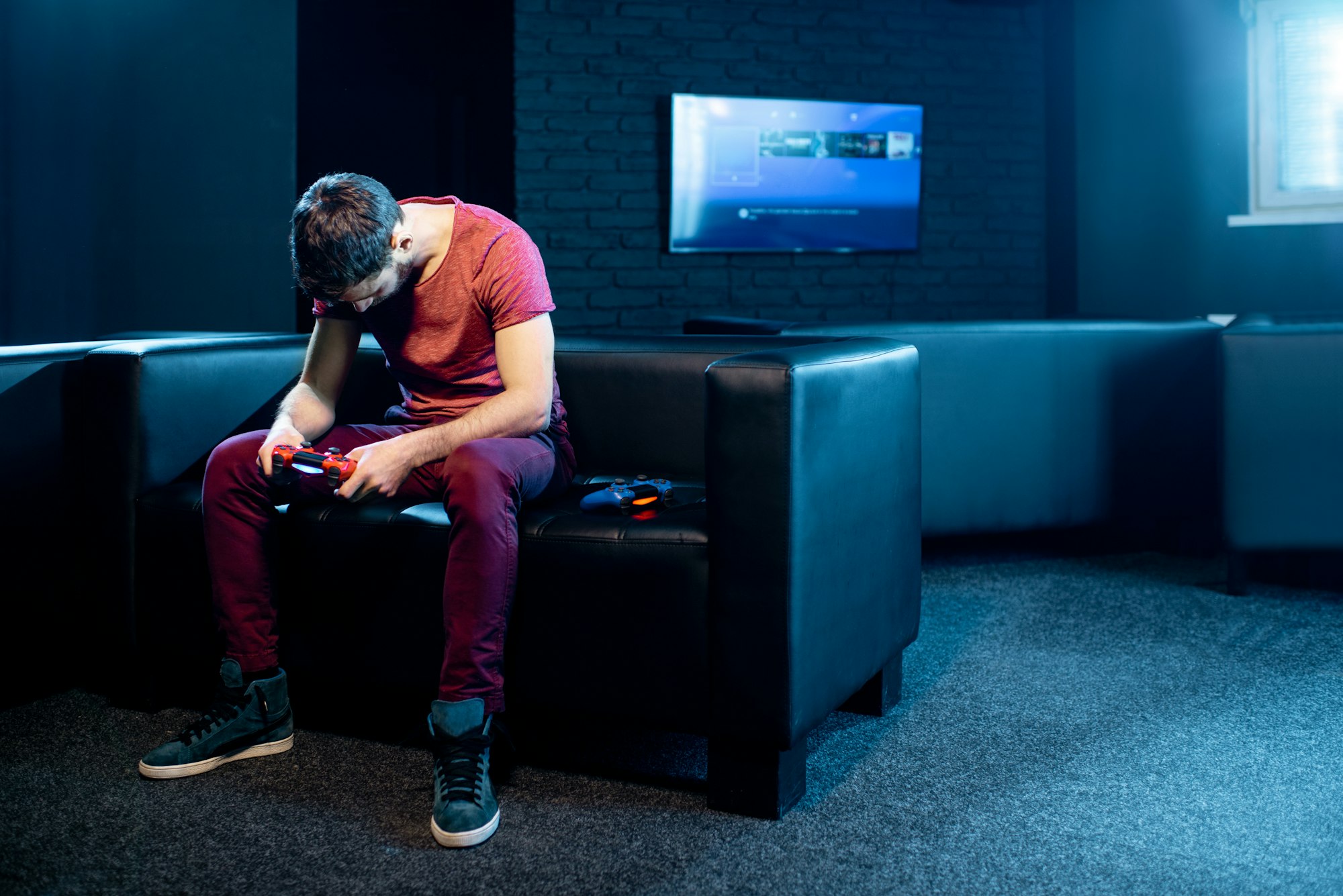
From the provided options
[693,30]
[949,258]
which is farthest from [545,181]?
[949,258]

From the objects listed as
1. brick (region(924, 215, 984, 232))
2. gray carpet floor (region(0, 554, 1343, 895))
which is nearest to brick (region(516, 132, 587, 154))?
brick (region(924, 215, 984, 232))

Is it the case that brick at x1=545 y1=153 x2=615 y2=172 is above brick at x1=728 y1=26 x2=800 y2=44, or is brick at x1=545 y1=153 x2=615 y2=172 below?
below

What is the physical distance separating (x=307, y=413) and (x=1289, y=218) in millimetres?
4105

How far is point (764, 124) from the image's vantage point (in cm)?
523

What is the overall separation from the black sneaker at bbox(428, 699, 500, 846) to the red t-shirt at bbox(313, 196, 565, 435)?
0.56m

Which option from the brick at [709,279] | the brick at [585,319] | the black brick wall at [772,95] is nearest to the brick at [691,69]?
the black brick wall at [772,95]

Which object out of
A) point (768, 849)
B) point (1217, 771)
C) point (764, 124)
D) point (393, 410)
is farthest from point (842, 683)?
point (764, 124)

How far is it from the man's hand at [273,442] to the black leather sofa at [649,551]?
4.8 inches

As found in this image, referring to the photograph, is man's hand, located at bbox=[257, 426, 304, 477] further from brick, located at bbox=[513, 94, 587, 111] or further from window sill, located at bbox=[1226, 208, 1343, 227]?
window sill, located at bbox=[1226, 208, 1343, 227]

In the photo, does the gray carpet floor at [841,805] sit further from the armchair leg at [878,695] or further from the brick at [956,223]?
the brick at [956,223]

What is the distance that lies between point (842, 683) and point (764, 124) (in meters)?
3.99

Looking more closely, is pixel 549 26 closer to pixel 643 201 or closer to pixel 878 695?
pixel 643 201

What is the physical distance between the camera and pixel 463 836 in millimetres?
1478

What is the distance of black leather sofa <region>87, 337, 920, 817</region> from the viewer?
156cm
